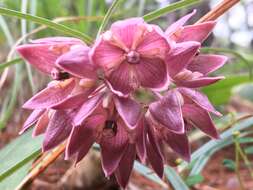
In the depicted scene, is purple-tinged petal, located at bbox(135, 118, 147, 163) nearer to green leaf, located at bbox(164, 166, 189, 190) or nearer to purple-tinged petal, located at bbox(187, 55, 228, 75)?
purple-tinged petal, located at bbox(187, 55, 228, 75)

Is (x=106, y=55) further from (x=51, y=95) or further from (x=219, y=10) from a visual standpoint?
(x=219, y=10)

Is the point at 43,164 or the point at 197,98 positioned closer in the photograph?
the point at 197,98

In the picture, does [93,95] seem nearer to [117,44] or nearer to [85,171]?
[117,44]

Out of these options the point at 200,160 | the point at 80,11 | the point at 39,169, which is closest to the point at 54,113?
the point at 39,169

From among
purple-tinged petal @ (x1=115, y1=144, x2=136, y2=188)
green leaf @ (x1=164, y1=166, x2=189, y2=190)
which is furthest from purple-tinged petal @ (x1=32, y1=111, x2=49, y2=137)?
green leaf @ (x1=164, y1=166, x2=189, y2=190)

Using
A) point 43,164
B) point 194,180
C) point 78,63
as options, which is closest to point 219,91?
point 194,180

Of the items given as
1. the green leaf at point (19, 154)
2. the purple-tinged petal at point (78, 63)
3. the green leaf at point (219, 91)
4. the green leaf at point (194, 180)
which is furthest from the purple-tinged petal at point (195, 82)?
the green leaf at point (219, 91)

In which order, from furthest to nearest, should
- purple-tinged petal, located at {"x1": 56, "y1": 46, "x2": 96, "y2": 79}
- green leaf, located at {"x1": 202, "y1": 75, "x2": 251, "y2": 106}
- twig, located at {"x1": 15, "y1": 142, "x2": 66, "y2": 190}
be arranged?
green leaf, located at {"x1": 202, "y1": 75, "x2": 251, "y2": 106} < twig, located at {"x1": 15, "y1": 142, "x2": 66, "y2": 190} < purple-tinged petal, located at {"x1": 56, "y1": 46, "x2": 96, "y2": 79}
